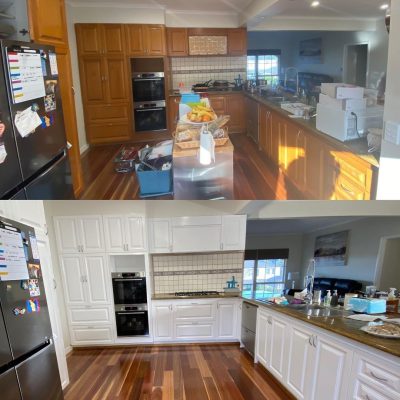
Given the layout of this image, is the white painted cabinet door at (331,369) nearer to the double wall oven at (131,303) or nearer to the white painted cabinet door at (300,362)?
the white painted cabinet door at (300,362)

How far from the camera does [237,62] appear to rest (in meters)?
0.78

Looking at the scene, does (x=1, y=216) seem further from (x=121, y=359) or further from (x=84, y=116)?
(x=121, y=359)

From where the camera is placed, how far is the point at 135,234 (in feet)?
3.85

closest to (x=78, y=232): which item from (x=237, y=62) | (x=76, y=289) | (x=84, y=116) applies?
(x=76, y=289)

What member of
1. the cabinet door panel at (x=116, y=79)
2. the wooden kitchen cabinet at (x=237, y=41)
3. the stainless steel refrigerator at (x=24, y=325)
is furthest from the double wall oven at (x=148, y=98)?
the stainless steel refrigerator at (x=24, y=325)

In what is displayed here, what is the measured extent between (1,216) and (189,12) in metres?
0.87

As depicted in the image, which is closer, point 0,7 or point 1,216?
point 0,7

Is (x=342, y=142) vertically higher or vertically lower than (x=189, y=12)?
lower

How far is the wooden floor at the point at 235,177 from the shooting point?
0.88 metres

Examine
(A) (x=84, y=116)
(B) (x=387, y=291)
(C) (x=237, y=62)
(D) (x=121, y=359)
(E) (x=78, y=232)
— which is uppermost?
(C) (x=237, y=62)

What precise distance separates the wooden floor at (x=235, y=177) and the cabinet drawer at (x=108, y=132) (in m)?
0.03

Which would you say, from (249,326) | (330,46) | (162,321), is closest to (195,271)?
(162,321)

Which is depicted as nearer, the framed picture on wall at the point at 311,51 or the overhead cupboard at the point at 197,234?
the framed picture on wall at the point at 311,51

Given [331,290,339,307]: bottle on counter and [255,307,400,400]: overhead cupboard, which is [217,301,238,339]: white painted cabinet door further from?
[331,290,339,307]: bottle on counter
